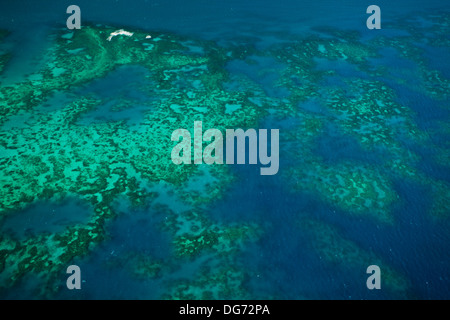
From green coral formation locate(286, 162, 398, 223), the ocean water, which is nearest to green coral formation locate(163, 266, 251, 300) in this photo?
the ocean water

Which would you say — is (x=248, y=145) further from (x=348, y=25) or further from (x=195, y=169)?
(x=348, y=25)

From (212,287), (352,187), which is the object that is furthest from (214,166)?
(352,187)

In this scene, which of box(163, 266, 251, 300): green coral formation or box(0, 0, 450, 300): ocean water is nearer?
box(163, 266, 251, 300): green coral formation

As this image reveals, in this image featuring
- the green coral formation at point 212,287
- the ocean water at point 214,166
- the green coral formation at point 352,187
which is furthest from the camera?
the green coral formation at point 352,187

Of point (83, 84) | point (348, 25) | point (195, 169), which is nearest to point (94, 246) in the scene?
point (195, 169)

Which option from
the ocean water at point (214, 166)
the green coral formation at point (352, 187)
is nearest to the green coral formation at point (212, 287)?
the ocean water at point (214, 166)

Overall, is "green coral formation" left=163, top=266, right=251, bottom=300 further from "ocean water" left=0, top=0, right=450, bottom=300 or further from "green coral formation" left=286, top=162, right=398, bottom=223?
"green coral formation" left=286, top=162, right=398, bottom=223

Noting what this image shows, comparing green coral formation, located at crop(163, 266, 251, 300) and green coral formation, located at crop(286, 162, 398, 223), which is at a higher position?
green coral formation, located at crop(286, 162, 398, 223)

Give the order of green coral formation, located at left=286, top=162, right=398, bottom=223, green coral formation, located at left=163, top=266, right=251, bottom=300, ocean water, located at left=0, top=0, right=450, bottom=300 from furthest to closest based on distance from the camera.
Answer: green coral formation, located at left=286, top=162, right=398, bottom=223 → ocean water, located at left=0, top=0, right=450, bottom=300 → green coral formation, located at left=163, top=266, right=251, bottom=300

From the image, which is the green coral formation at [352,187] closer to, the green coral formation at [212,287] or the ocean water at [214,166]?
the ocean water at [214,166]
